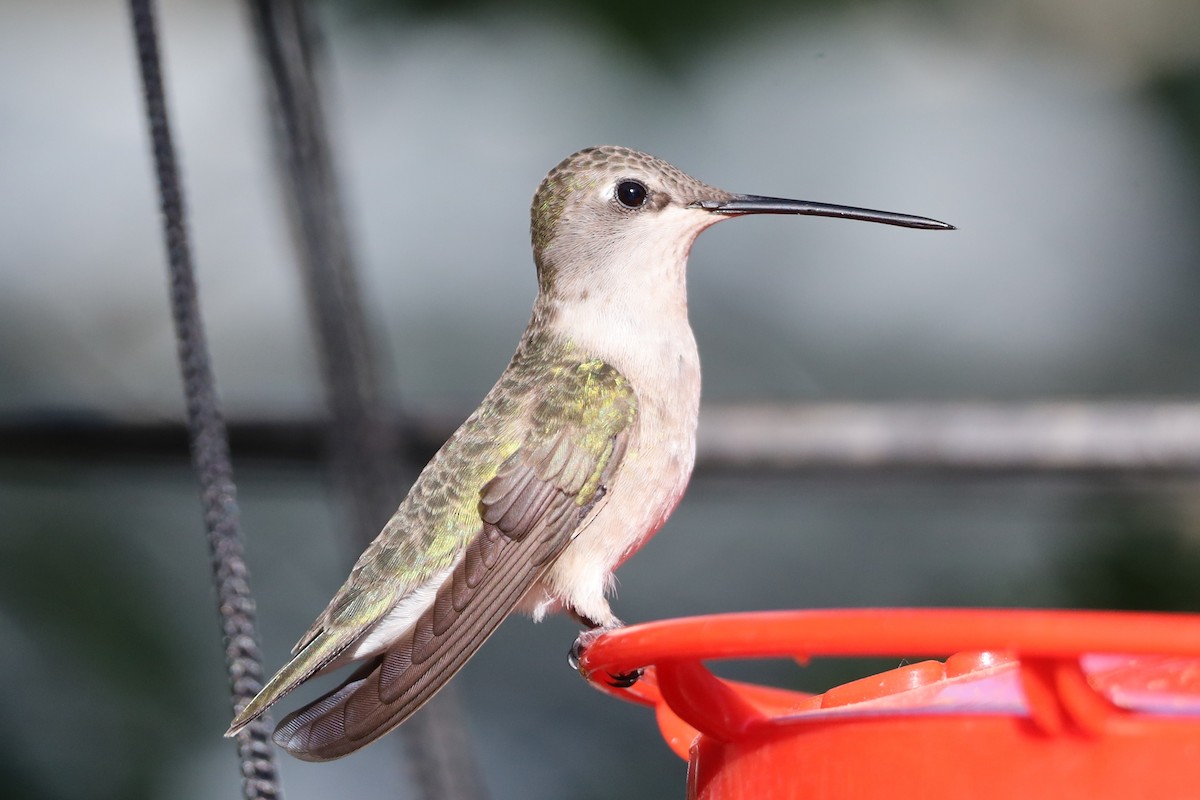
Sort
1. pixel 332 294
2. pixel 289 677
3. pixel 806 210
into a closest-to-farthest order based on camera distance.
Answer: pixel 289 677 < pixel 806 210 < pixel 332 294

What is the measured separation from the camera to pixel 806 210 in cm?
200

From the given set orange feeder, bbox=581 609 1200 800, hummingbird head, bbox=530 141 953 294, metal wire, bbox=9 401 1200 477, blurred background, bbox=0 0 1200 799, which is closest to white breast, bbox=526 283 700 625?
hummingbird head, bbox=530 141 953 294

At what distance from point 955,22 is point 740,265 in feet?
4.45

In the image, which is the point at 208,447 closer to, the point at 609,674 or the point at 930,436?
the point at 609,674

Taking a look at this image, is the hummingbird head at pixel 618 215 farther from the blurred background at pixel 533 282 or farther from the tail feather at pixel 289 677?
the blurred background at pixel 533 282

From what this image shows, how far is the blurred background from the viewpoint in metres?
5.07

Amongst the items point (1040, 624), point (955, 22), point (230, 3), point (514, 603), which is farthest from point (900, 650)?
point (955, 22)

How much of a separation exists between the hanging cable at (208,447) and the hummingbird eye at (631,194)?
0.81 metres

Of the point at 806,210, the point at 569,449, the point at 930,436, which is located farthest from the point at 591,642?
the point at 930,436

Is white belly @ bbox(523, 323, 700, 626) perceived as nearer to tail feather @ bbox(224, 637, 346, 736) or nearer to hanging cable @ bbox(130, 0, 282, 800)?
tail feather @ bbox(224, 637, 346, 736)

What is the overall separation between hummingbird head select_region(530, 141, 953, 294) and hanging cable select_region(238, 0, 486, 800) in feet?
1.49

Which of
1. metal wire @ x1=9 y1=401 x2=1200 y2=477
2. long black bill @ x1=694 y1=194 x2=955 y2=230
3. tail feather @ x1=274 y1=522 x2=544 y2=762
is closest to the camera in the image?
tail feather @ x1=274 y1=522 x2=544 y2=762

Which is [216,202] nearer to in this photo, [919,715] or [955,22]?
[955,22]

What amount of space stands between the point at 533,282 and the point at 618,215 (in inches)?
122
